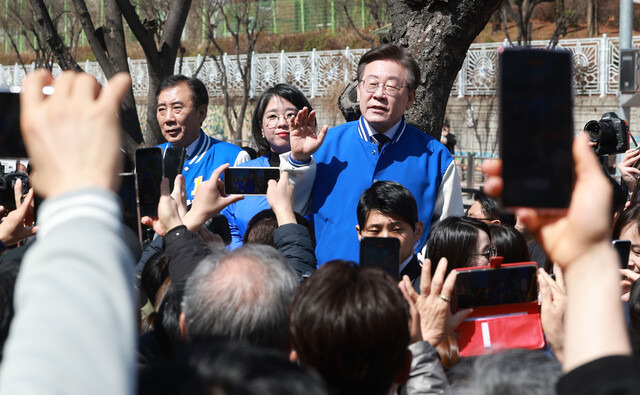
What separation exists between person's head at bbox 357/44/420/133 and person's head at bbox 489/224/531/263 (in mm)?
692

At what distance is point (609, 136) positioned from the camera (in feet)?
12.6

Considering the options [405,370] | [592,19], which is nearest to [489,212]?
[405,370]

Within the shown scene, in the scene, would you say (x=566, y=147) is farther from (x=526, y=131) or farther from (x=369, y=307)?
(x=369, y=307)

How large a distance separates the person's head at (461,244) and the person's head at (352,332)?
1366mm

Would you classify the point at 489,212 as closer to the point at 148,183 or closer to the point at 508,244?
the point at 508,244

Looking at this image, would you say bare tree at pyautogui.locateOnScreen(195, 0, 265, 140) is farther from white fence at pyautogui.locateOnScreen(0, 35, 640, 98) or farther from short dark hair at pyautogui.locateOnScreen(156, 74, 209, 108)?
short dark hair at pyautogui.locateOnScreen(156, 74, 209, 108)

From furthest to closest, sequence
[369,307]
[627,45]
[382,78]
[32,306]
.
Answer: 1. [627,45]
2. [382,78]
3. [369,307]
4. [32,306]

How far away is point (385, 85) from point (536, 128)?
203cm

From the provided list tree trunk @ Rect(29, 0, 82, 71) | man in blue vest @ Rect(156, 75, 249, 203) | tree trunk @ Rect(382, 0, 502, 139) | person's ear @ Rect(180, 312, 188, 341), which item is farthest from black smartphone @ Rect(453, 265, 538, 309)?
tree trunk @ Rect(29, 0, 82, 71)

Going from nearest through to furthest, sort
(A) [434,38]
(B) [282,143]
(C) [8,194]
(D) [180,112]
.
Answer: (C) [8,194], (B) [282,143], (D) [180,112], (A) [434,38]

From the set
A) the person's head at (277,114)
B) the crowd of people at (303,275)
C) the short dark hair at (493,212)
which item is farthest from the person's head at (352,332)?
the short dark hair at (493,212)

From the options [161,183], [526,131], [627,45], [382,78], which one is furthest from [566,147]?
[627,45]

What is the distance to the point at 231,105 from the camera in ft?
72.5

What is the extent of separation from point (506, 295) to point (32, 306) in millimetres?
1524
